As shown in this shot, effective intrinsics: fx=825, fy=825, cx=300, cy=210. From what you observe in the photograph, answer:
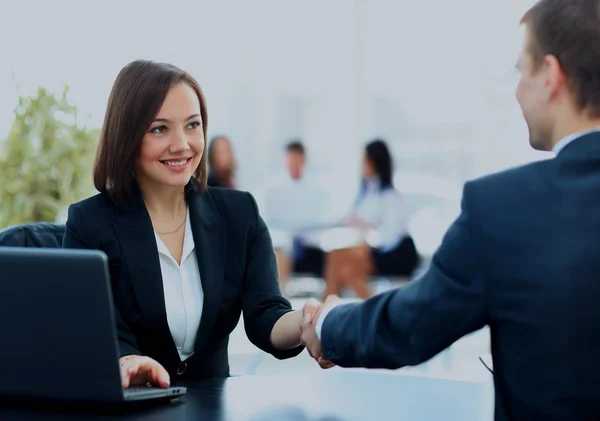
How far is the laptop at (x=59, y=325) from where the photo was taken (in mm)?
1205

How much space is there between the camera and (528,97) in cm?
126

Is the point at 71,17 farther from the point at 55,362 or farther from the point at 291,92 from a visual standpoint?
the point at 55,362

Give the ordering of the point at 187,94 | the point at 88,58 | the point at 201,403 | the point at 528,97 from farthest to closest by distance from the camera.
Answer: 1. the point at 88,58
2. the point at 187,94
3. the point at 201,403
4. the point at 528,97

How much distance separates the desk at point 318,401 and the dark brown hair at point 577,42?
0.55 meters

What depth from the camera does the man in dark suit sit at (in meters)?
1.12

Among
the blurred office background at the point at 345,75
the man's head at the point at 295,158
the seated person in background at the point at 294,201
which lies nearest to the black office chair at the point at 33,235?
the seated person in background at the point at 294,201

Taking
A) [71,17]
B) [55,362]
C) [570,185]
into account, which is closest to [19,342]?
[55,362]

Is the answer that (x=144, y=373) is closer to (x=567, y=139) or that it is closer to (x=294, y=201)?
(x=567, y=139)

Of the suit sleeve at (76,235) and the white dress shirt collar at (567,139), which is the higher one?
the white dress shirt collar at (567,139)

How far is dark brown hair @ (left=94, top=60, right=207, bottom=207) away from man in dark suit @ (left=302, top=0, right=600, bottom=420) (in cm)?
88

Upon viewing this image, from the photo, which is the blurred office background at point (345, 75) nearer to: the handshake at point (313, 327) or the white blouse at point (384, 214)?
the white blouse at point (384, 214)

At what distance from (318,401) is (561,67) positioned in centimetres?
69

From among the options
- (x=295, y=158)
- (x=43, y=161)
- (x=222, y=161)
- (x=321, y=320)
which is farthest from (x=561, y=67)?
(x=295, y=158)

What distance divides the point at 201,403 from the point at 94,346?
0.91 ft
